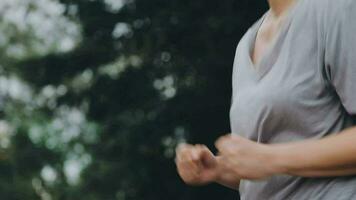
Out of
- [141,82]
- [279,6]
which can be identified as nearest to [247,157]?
[279,6]

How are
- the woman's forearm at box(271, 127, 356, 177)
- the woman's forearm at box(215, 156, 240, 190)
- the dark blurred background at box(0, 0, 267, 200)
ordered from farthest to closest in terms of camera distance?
1. the dark blurred background at box(0, 0, 267, 200)
2. the woman's forearm at box(215, 156, 240, 190)
3. the woman's forearm at box(271, 127, 356, 177)

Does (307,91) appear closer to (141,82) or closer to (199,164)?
(199,164)

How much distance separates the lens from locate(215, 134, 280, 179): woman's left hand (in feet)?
3.29

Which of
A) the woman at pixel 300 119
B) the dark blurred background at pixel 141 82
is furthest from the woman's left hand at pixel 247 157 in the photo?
the dark blurred background at pixel 141 82

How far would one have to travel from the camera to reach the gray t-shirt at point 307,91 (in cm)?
99

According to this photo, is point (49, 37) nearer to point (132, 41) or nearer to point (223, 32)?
point (132, 41)

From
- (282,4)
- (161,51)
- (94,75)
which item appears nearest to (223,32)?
(161,51)

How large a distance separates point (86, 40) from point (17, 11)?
1.55 m

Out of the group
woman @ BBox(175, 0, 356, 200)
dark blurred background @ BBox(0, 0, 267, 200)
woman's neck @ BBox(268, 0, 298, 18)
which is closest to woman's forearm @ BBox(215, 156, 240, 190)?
woman @ BBox(175, 0, 356, 200)

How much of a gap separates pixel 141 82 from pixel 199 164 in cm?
431

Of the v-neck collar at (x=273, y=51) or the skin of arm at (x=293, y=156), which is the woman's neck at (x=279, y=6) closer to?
the v-neck collar at (x=273, y=51)

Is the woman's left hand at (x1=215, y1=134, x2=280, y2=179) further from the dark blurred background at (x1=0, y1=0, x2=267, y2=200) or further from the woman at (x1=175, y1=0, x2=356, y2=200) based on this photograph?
the dark blurred background at (x1=0, y1=0, x2=267, y2=200)

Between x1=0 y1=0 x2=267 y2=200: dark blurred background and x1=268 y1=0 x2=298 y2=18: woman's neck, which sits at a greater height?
x1=0 y1=0 x2=267 y2=200: dark blurred background

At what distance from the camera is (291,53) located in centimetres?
104
